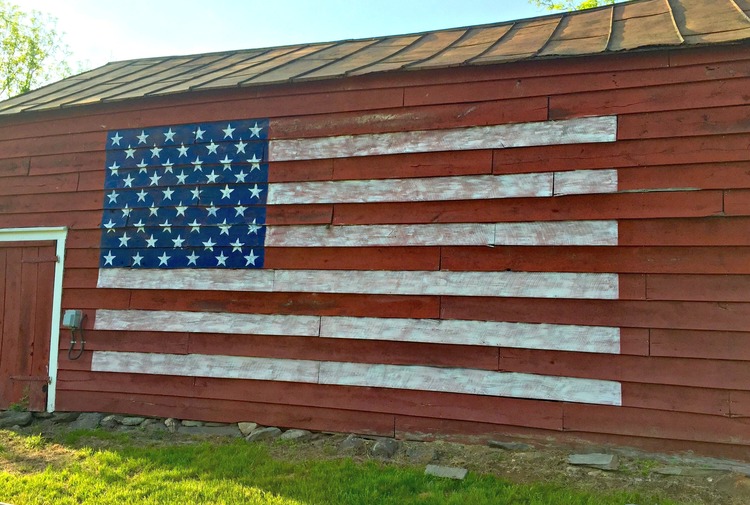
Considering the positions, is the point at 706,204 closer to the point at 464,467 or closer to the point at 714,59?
the point at 714,59

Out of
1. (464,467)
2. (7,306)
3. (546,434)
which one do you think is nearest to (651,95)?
(546,434)

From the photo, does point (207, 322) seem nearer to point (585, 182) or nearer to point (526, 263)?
point (526, 263)

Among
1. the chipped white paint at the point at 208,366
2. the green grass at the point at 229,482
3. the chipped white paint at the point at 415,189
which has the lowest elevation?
the green grass at the point at 229,482

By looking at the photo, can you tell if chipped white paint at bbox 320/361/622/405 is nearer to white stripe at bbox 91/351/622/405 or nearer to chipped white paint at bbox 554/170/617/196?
white stripe at bbox 91/351/622/405

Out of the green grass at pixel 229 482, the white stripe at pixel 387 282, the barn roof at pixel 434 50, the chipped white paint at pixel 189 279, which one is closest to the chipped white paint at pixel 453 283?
the white stripe at pixel 387 282

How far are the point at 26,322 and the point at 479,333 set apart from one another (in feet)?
16.8

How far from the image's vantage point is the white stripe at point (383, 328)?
478 cm

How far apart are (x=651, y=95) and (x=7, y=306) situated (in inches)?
277

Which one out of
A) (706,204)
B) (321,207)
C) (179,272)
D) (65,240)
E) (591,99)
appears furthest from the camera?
(65,240)

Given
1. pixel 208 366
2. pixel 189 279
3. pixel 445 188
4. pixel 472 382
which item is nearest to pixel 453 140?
pixel 445 188

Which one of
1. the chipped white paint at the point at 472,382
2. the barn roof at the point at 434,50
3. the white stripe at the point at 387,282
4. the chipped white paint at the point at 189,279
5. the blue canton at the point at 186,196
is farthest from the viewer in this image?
the blue canton at the point at 186,196

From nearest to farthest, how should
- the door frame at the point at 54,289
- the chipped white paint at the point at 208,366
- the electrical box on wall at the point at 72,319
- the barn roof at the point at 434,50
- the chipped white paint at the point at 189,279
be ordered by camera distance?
the barn roof at the point at 434,50 → the chipped white paint at the point at 208,366 → the chipped white paint at the point at 189,279 → the electrical box on wall at the point at 72,319 → the door frame at the point at 54,289

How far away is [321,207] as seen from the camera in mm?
5648

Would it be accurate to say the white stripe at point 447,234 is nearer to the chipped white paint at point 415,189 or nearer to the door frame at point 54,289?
the chipped white paint at point 415,189
